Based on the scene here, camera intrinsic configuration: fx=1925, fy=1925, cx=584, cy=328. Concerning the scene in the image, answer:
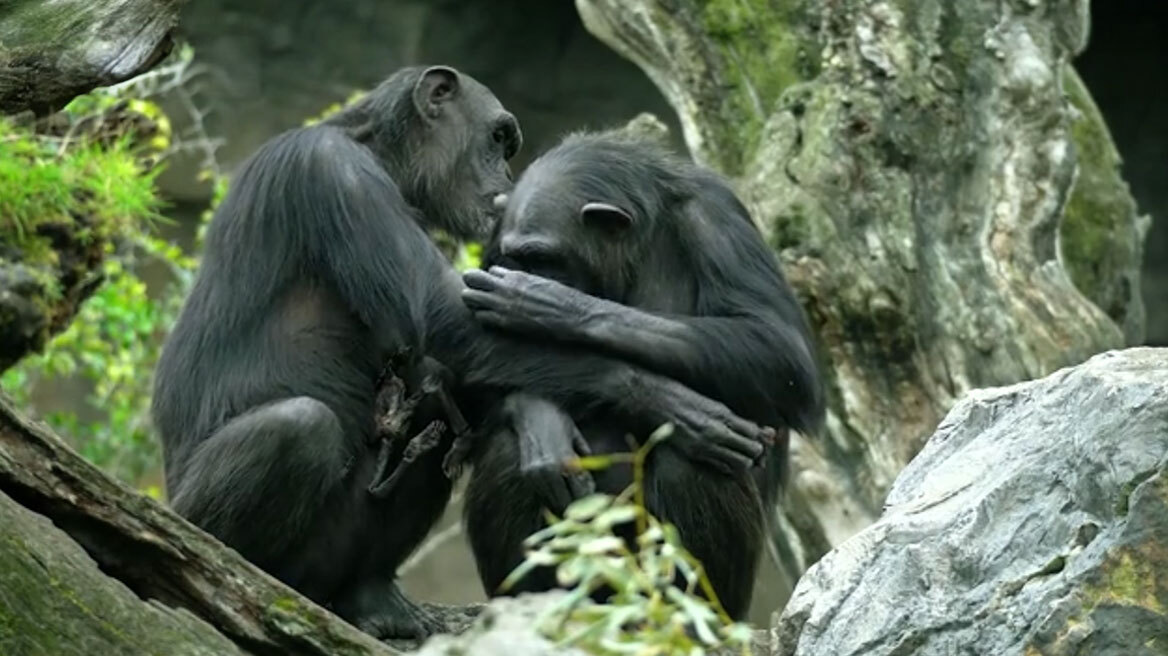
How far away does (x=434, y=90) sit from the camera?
7.37m

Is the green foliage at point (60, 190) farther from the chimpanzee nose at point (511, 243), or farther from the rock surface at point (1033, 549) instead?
the rock surface at point (1033, 549)

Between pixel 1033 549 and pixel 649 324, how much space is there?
2.54 metres

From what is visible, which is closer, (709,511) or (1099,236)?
(709,511)

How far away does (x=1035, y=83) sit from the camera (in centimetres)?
814

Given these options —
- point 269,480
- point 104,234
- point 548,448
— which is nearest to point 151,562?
point 269,480

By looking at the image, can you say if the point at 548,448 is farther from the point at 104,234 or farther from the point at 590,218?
the point at 104,234

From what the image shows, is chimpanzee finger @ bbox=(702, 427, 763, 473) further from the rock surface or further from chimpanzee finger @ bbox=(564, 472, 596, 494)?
the rock surface

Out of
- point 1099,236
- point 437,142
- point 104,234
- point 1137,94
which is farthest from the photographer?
point 1137,94

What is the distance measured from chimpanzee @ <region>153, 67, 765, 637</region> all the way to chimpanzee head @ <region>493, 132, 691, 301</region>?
0.30 meters

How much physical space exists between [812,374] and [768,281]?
360mm

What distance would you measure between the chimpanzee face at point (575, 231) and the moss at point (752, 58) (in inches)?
86.1

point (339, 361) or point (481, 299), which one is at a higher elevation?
point (481, 299)

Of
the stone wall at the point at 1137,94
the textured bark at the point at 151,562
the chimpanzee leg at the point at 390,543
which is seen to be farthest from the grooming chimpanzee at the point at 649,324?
the stone wall at the point at 1137,94

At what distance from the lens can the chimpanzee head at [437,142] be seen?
285 inches
